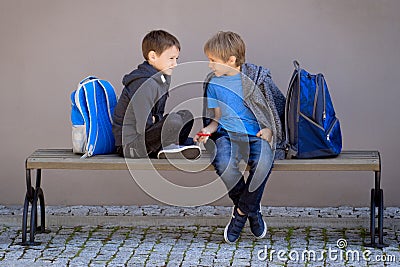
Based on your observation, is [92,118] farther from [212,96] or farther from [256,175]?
[256,175]

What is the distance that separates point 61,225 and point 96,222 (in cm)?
25

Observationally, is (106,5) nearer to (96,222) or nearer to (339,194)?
(96,222)

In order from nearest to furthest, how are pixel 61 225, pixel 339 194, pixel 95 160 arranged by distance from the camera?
pixel 95 160 → pixel 61 225 → pixel 339 194

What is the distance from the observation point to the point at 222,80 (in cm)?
634

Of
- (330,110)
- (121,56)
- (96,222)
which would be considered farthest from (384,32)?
(96,222)

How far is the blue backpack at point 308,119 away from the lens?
20.1 ft

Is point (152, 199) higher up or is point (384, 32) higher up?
point (384, 32)

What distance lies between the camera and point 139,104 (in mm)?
6199

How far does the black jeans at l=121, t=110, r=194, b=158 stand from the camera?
6191mm

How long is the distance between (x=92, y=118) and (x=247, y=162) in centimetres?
104

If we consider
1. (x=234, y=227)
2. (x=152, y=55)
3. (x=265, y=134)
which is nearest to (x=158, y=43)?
(x=152, y=55)

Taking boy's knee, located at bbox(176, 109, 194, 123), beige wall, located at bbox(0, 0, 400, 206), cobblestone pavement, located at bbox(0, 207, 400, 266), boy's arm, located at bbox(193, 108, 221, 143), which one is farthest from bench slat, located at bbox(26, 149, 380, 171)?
beige wall, located at bbox(0, 0, 400, 206)

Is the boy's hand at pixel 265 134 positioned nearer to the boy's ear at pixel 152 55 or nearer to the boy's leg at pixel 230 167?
the boy's leg at pixel 230 167

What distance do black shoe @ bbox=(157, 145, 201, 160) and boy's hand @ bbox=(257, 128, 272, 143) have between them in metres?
0.40
